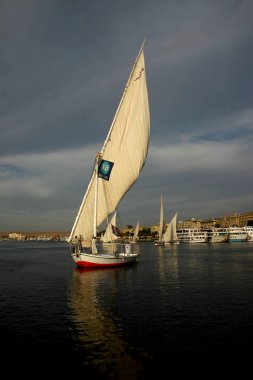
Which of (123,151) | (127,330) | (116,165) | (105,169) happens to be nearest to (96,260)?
(105,169)

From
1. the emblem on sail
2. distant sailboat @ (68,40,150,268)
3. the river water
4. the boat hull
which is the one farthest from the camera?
the emblem on sail

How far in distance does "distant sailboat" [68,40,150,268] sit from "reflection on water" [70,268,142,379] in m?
16.5

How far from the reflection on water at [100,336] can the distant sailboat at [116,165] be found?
1646 cm

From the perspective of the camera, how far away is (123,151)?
53.5 metres

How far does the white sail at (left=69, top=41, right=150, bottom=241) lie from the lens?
53031 mm

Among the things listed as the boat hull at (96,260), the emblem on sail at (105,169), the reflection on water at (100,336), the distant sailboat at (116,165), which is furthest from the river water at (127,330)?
the emblem on sail at (105,169)

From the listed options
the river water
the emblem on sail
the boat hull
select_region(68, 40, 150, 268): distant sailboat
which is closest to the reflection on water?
the river water

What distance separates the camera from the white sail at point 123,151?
5303 cm

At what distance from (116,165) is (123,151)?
7.59 feet

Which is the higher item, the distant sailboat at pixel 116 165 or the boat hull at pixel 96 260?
the distant sailboat at pixel 116 165

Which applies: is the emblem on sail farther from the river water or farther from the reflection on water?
the reflection on water

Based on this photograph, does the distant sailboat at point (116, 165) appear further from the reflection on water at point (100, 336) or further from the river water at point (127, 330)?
the reflection on water at point (100, 336)

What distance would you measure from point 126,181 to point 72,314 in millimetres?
30400

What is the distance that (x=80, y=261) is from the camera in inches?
2061
